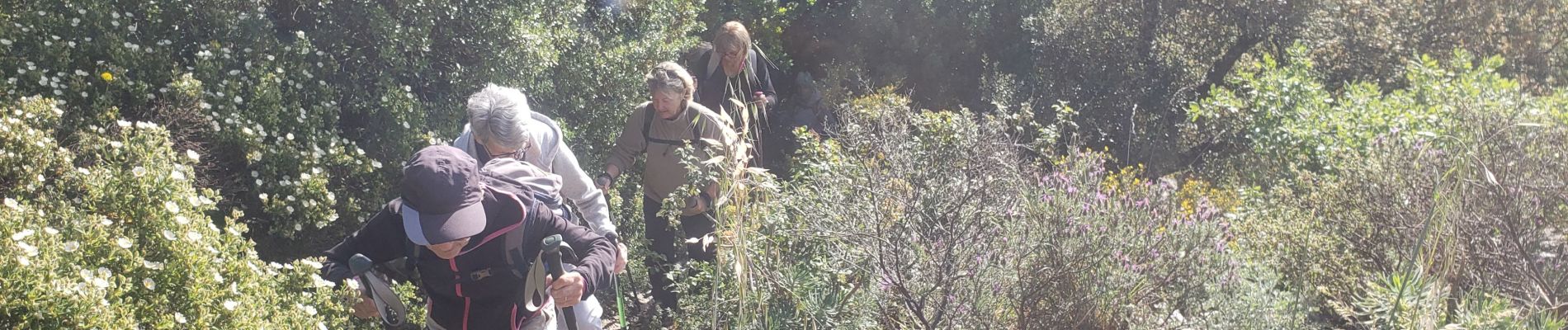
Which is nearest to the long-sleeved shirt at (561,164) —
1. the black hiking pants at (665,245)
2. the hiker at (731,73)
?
the black hiking pants at (665,245)

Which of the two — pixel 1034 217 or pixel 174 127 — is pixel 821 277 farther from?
pixel 174 127

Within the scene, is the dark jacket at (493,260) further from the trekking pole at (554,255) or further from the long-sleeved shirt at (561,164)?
the long-sleeved shirt at (561,164)

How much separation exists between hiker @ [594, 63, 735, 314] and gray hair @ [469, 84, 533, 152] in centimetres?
100

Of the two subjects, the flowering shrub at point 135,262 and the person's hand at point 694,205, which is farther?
the person's hand at point 694,205

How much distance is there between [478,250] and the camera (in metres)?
3.05

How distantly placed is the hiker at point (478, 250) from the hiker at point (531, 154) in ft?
0.52

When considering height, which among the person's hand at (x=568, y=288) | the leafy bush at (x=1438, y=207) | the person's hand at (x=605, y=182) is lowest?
the person's hand at (x=605, y=182)

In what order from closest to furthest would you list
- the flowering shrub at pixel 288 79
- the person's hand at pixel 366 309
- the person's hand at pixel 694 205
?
the person's hand at pixel 366 309 → the flowering shrub at pixel 288 79 → the person's hand at pixel 694 205

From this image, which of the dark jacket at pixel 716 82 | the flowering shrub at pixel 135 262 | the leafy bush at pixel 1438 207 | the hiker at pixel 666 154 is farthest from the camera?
the dark jacket at pixel 716 82

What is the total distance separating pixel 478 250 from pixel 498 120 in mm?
558

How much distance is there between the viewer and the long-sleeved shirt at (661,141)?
4.73m

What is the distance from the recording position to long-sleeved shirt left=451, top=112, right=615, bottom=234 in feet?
12.0

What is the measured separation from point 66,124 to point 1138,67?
26.1 ft

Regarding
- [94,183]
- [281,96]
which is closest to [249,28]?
[281,96]
